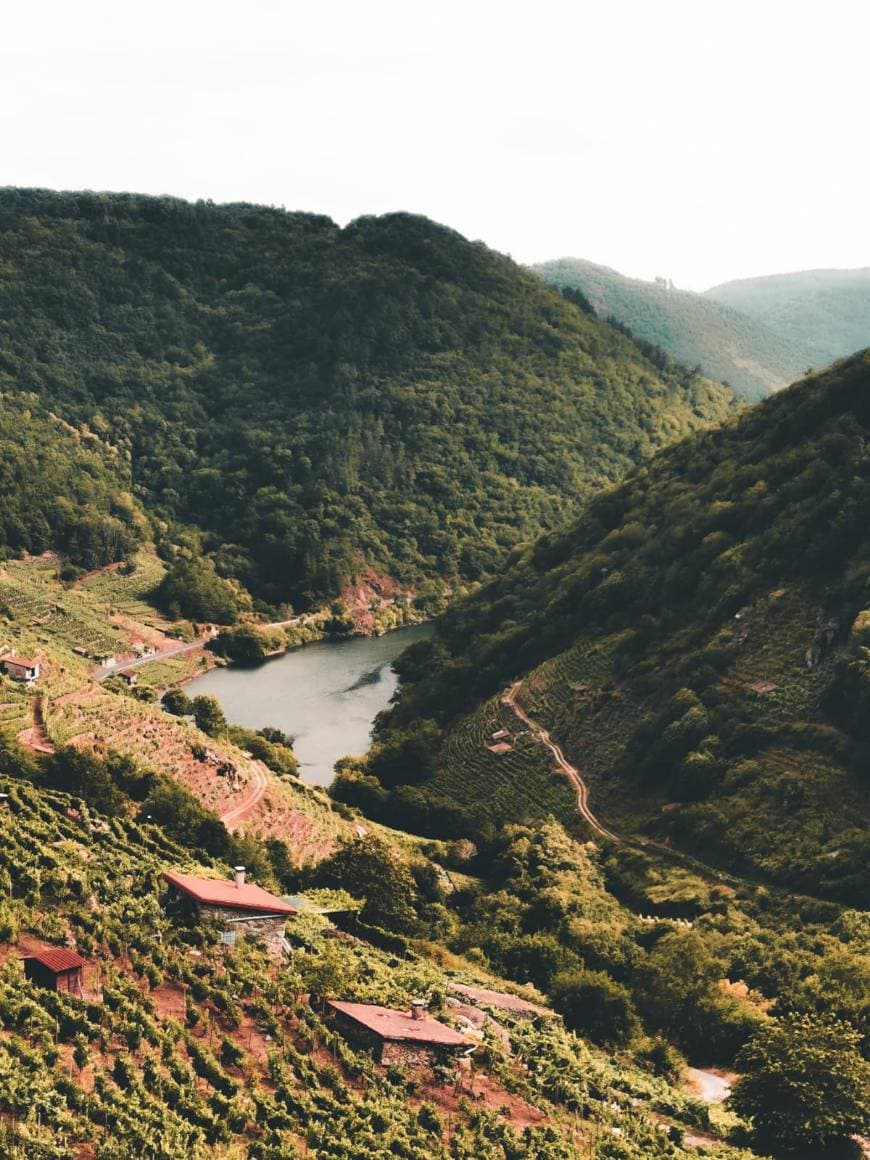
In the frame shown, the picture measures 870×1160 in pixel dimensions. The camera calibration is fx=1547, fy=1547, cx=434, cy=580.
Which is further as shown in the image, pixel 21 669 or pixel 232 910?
pixel 21 669

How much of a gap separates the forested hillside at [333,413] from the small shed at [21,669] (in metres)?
70.5

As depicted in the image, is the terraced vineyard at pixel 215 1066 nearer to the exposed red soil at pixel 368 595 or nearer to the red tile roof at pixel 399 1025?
the red tile roof at pixel 399 1025

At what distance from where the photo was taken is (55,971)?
33719 mm

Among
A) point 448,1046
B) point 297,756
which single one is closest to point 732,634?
point 297,756

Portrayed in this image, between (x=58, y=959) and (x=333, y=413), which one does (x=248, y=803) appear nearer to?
(x=58, y=959)

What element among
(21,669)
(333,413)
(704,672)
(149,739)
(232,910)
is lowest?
(149,739)

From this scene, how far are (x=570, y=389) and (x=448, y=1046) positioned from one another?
158938 millimetres

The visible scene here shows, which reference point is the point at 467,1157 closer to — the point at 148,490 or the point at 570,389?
the point at 148,490

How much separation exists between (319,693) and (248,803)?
155ft

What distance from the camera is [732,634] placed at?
81.5 meters

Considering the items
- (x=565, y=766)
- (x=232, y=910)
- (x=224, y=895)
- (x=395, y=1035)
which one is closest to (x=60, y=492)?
(x=565, y=766)

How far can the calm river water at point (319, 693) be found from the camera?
327ft

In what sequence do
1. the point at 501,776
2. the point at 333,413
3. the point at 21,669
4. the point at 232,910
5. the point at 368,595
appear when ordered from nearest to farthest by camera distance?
1. the point at 232,910
2. the point at 21,669
3. the point at 501,776
4. the point at 368,595
5. the point at 333,413

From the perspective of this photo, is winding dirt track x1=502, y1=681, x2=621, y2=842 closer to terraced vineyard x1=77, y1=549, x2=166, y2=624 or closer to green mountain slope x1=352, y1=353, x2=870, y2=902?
green mountain slope x1=352, y1=353, x2=870, y2=902
